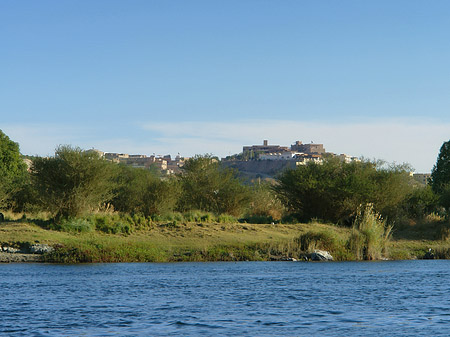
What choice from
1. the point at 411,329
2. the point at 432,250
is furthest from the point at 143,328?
the point at 432,250

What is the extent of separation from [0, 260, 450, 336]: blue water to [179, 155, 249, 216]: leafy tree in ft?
73.7

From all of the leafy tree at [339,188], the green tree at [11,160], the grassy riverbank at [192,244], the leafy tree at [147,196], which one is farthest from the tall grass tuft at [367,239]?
the green tree at [11,160]

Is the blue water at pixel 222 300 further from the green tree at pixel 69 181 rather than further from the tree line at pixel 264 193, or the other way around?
the tree line at pixel 264 193

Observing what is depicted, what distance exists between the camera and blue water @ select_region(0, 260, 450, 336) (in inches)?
672

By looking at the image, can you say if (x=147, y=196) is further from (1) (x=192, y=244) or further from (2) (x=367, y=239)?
(2) (x=367, y=239)

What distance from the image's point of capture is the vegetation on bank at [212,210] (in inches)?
1501

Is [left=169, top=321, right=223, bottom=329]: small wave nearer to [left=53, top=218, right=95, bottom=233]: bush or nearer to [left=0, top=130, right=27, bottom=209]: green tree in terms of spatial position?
[left=53, top=218, right=95, bottom=233]: bush

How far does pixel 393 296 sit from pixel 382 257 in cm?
1604

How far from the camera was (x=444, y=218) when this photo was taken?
5019 centimetres

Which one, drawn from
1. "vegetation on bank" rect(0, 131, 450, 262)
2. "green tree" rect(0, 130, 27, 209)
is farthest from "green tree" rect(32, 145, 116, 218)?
"green tree" rect(0, 130, 27, 209)

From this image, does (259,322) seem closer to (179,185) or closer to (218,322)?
(218,322)

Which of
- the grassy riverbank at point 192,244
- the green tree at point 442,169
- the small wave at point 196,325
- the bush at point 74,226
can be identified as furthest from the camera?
the green tree at point 442,169

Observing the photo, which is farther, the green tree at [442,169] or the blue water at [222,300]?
the green tree at [442,169]

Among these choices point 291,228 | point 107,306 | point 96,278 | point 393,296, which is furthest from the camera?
point 291,228
